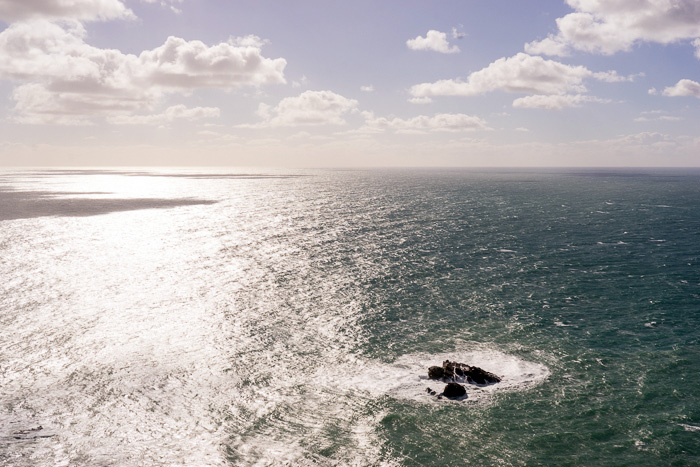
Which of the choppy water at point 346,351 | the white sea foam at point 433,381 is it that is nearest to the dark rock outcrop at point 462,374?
the white sea foam at point 433,381

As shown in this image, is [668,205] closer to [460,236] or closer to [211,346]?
[460,236]

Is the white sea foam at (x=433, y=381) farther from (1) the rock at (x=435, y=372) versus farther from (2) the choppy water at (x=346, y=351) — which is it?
(1) the rock at (x=435, y=372)

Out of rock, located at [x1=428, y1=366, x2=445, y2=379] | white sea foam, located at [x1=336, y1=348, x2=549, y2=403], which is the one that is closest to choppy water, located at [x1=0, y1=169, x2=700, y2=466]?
white sea foam, located at [x1=336, y1=348, x2=549, y2=403]

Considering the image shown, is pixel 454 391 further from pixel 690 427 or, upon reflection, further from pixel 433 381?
pixel 690 427

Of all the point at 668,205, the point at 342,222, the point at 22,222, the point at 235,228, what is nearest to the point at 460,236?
the point at 342,222

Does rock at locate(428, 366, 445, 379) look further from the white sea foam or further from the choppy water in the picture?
the choppy water

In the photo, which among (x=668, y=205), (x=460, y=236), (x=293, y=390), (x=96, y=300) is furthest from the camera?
(x=668, y=205)

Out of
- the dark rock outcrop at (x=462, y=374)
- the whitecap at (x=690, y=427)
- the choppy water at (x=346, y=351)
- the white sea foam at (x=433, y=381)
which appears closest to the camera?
the choppy water at (x=346, y=351)

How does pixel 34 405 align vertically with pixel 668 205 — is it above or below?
below
